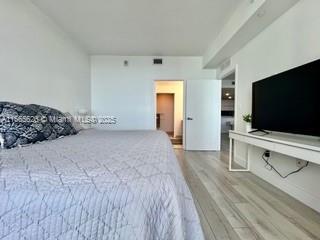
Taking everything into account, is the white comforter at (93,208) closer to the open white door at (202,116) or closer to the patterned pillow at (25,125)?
the patterned pillow at (25,125)

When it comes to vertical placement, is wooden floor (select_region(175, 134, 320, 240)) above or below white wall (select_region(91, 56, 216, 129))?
below

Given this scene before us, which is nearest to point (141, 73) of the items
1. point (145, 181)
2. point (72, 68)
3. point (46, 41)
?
point (72, 68)

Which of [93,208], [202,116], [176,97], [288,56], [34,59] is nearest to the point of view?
[93,208]

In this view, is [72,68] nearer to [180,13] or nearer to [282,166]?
[180,13]

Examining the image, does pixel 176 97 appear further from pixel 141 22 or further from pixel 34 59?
pixel 34 59

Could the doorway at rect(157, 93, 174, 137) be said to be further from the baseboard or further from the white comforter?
the white comforter

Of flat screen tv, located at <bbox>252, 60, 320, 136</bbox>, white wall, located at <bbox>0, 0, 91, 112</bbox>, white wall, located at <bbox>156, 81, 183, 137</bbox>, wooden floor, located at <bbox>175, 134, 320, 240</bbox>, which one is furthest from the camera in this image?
white wall, located at <bbox>156, 81, 183, 137</bbox>

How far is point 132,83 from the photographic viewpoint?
536cm

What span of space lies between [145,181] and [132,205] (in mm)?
112

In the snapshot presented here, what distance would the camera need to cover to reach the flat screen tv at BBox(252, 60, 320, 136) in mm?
1791

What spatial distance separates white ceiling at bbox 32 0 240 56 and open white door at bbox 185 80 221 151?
3.43 feet

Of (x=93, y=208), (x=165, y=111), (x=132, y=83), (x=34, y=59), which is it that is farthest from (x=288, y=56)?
(x=165, y=111)

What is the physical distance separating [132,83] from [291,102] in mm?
3969

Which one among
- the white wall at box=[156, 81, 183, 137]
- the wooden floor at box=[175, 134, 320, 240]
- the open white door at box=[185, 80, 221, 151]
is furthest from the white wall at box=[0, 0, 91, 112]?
the white wall at box=[156, 81, 183, 137]
